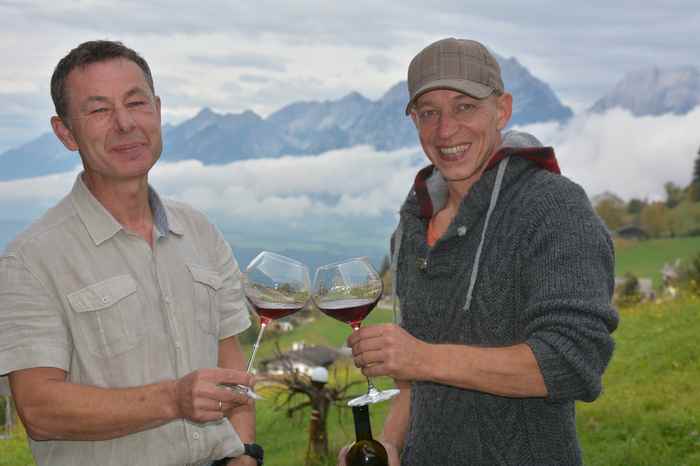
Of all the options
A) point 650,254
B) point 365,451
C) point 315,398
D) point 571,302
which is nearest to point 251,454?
point 365,451

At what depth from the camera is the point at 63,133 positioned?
3547 millimetres

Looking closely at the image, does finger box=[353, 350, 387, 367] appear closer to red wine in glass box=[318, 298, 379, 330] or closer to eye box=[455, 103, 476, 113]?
red wine in glass box=[318, 298, 379, 330]

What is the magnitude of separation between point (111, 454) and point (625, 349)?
14.8 metres

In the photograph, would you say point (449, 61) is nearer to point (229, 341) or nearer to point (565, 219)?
point (565, 219)

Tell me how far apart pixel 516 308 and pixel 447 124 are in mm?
830

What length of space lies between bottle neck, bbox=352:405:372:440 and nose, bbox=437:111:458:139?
1.16 meters

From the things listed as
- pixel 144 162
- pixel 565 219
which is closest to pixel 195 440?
pixel 144 162

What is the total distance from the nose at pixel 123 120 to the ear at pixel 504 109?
1.55m

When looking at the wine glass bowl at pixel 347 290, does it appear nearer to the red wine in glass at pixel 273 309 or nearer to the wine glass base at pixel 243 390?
the red wine in glass at pixel 273 309

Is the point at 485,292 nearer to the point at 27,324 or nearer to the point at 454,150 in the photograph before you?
the point at 454,150

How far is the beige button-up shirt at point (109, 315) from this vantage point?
3148 mm

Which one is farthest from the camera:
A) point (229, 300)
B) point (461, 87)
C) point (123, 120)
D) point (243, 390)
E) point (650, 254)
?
point (650, 254)

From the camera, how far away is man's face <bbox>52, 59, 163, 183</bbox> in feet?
11.2

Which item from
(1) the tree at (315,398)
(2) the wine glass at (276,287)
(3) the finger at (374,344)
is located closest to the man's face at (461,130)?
(2) the wine glass at (276,287)
